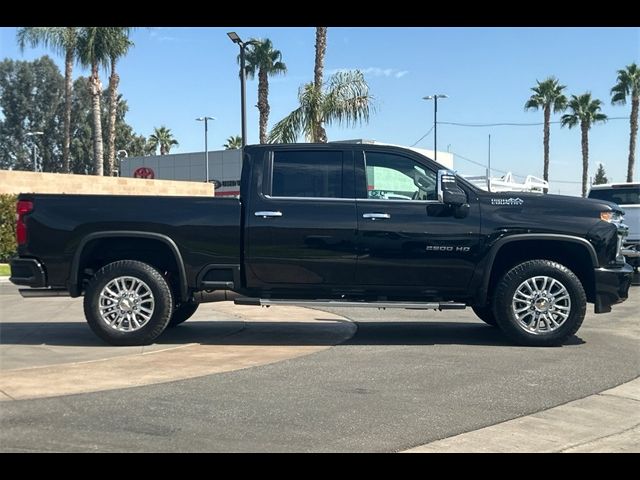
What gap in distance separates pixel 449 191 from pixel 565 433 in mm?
3180

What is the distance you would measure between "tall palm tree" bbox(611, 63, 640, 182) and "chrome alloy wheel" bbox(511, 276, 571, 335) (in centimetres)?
4061

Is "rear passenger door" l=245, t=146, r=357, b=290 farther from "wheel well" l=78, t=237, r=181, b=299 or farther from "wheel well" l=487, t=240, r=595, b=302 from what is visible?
"wheel well" l=487, t=240, r=595, b=302

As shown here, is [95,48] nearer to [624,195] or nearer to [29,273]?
[624,195]

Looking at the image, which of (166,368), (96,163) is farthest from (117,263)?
(96,163)

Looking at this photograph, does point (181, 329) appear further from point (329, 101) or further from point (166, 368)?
point (329, 101)

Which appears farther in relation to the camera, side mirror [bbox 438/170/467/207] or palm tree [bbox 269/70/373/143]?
palm tree [bbox 269/70/373/143]

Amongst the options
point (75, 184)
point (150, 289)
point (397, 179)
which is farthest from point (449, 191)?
point (75, 184)

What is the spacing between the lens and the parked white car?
1476 cm

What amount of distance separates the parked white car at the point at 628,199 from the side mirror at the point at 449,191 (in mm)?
8511

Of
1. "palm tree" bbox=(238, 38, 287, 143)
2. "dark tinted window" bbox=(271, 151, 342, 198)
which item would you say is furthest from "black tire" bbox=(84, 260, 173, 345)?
"palm tree" bbox=(238, 38, 287, 143)

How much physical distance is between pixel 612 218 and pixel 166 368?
16.3 ft

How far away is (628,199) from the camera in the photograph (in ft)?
51.2

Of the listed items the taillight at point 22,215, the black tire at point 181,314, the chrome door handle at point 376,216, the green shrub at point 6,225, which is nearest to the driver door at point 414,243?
the chrome door handle at point 376,216

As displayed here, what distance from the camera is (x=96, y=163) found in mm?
31234
